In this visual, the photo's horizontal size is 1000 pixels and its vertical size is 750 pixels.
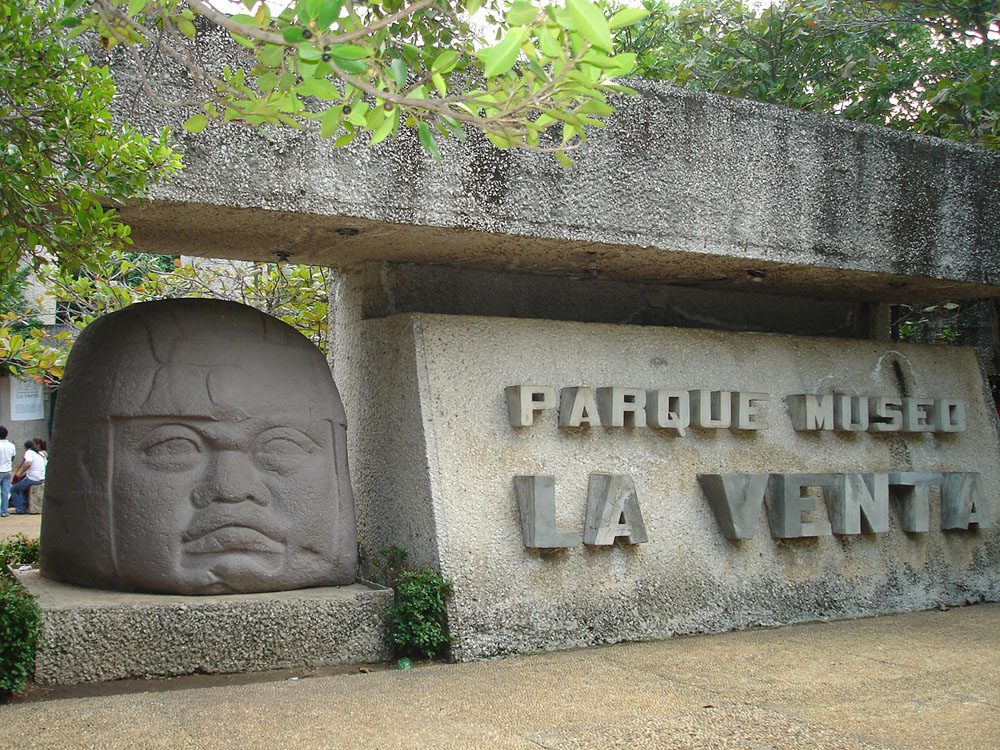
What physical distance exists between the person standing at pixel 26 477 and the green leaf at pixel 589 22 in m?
14.3

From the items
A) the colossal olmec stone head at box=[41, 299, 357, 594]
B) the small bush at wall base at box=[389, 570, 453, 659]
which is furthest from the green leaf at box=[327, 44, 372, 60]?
the small bush at wall base at box=[389, 570, 453, 659]

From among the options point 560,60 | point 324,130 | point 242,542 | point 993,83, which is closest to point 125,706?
point 242,542

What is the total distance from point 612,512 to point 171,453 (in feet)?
7.13

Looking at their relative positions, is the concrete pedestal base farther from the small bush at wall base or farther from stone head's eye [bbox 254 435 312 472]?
stone head's eye [bbox 254 435 312 472]

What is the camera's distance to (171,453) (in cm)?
469

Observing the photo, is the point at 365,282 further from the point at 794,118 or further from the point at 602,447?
the point at 794,118

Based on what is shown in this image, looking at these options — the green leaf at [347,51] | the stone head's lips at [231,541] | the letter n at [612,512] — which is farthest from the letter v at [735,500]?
the green leaf at [347,51]

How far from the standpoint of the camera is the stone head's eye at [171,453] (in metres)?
4.66

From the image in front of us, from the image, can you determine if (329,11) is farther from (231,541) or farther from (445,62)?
(231,541)

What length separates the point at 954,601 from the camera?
6.38 meters

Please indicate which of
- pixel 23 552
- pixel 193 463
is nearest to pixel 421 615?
pixel 193 463

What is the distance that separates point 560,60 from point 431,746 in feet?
7.45

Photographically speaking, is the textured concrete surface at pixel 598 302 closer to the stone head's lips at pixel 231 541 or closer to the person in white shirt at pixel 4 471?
the stone head's lips at pixel 231 541

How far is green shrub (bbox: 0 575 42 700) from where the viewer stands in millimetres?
3992
